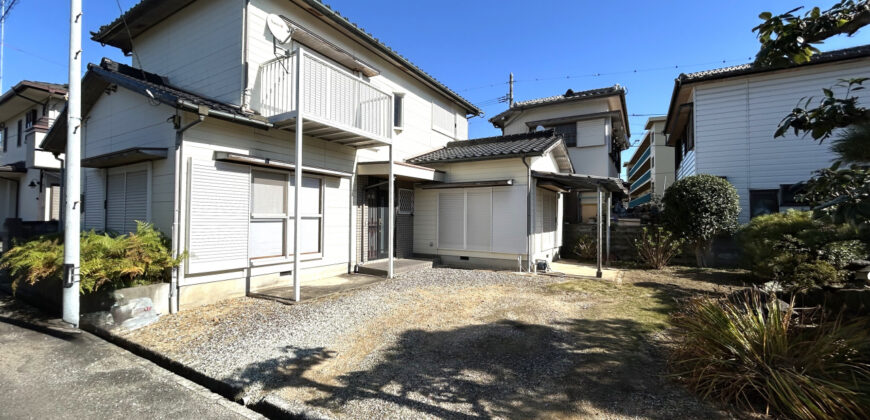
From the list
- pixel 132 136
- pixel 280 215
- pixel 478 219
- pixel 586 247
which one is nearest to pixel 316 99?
pixel 280 215

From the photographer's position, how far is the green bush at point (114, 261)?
4961mm

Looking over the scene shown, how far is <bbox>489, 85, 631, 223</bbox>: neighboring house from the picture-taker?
15.2 m

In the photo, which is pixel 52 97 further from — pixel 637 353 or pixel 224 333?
pixel 637 353

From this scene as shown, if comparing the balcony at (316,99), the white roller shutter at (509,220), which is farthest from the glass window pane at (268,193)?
the white roller shutter at (509,220)

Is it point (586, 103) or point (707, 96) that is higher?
point (586, 103)

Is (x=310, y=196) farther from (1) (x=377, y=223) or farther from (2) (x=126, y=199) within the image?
(2) (x=126, y=199)

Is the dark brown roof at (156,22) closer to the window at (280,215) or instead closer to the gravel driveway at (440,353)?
the window at (280,215)

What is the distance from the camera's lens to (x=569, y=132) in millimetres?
16188

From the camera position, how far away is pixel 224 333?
4.66 m

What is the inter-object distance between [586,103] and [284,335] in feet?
51.4

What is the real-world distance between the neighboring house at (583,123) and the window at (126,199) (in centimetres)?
1416

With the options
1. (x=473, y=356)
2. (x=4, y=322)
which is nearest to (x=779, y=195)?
(x=473, y=356)

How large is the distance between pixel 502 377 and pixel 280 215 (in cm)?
539

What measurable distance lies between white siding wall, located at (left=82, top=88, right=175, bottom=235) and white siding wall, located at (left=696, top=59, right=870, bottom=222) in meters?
14.5
